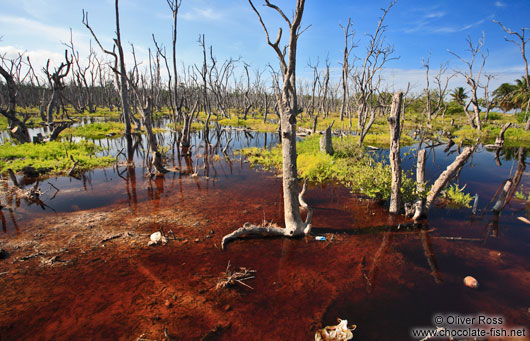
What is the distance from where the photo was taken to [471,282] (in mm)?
4891

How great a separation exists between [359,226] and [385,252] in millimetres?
1294

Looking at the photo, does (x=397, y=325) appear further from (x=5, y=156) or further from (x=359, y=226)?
(x=5, y=156)

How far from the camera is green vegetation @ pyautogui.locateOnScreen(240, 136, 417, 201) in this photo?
27.8 feet

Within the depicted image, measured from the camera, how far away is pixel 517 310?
14.0ft

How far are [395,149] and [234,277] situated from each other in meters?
5.75

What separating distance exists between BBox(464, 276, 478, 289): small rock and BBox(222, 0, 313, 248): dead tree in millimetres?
3330

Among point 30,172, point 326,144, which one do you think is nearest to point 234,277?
point 326,144

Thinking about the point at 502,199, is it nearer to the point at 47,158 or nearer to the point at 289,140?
the point at 289,140

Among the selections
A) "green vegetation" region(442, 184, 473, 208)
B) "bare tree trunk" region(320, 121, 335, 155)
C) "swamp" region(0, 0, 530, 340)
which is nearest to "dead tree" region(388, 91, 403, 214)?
"swamp" region(0, 0, 530, 340)

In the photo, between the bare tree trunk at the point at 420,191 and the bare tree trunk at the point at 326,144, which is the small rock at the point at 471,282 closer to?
the bare tree trunk at the point at 420,191

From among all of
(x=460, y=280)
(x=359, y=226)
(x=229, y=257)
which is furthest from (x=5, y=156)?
(x=460, y=280)

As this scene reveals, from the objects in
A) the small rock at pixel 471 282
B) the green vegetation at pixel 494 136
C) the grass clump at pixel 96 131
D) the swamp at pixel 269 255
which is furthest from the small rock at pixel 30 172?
the green vegetation at pixel 494 136

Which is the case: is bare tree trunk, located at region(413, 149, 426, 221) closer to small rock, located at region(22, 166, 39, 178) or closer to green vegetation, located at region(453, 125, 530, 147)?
small rock, located at region(22, 166, 39, 178)

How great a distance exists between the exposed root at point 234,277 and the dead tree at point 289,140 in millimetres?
1010
